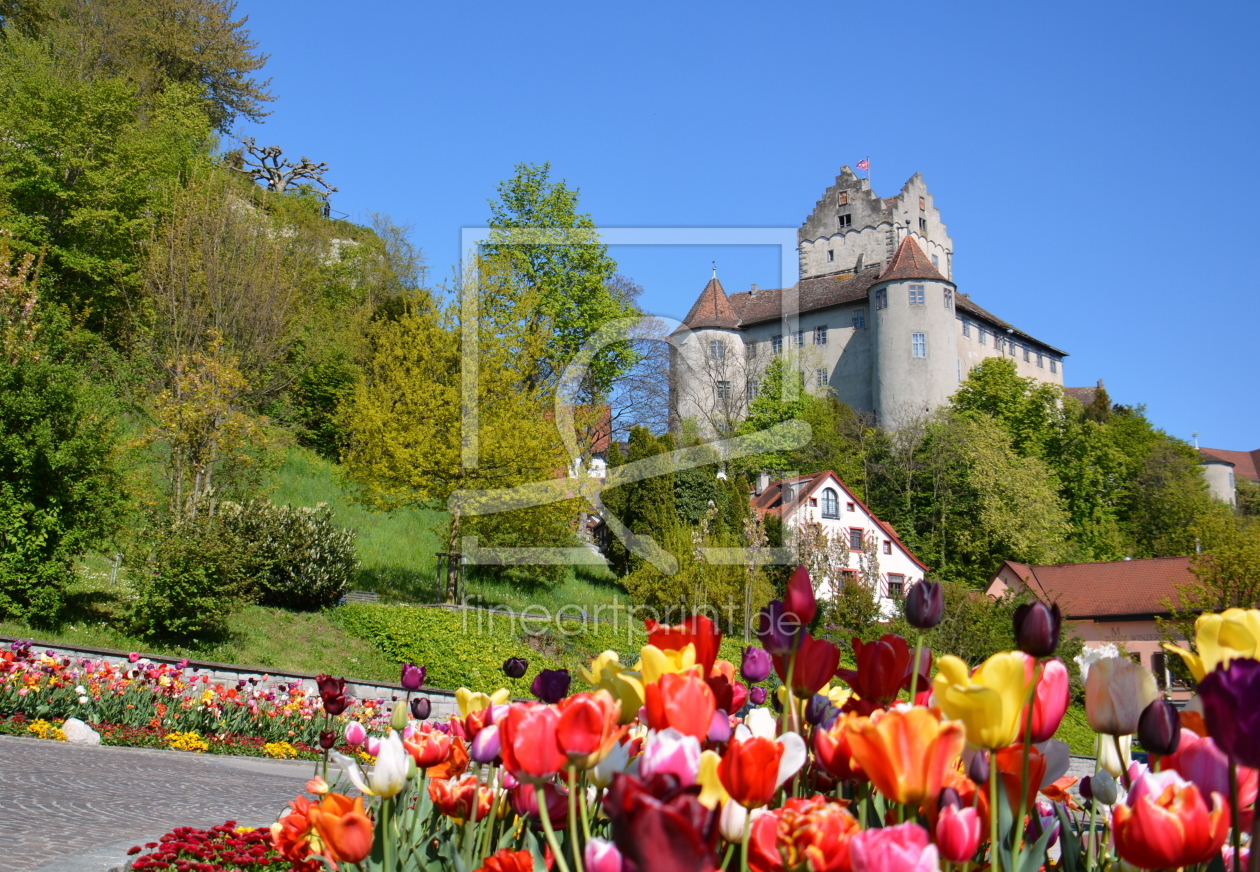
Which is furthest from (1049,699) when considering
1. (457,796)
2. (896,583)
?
(896,583)

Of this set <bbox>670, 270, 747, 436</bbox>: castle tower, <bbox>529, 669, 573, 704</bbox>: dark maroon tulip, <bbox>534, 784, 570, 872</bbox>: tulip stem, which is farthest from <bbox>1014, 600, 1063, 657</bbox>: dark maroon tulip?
<bbox>670, 270, 747, 436</bbox>: castle tower

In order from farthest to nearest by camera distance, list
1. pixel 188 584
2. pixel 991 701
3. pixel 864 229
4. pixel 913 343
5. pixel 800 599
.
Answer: pixel 864 229 < pixel 913 343 < pixel 188 584 < pixel 800 599 < pixel 991 701

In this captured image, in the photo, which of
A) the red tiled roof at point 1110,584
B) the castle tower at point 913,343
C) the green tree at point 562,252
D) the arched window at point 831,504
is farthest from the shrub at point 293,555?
the castle tower at point 913,343

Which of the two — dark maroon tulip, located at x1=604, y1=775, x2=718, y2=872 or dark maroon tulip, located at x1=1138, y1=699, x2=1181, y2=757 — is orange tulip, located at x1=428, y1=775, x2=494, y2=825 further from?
dark maroon tulip, located at x1=1138, y1=699, x2=1181, y2=757

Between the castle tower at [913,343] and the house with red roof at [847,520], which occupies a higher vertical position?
the castle tower at [913,343]

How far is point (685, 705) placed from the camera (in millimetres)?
1504

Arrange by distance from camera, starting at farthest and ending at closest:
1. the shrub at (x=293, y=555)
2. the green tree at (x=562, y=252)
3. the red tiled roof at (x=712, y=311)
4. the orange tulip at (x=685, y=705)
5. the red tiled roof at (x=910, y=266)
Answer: the red tiled roof at (x=712, y=311), the red tiled roof at (x=910, y=266), the green tree at (x=562, y=252), the shrub at (x=293, y=555), the orange tulip at (x=685, y=705)

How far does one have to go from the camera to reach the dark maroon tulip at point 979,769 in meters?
1.60

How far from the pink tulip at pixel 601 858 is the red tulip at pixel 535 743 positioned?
0.27 metres

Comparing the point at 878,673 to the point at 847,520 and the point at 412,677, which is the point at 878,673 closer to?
the point at 412,677

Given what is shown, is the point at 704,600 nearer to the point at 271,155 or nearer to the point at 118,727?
the point at 118,727

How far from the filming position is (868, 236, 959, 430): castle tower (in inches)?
2189

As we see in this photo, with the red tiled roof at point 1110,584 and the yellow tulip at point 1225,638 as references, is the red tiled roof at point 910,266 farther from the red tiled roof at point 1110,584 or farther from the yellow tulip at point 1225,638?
the yellow tulip at point 1225,638

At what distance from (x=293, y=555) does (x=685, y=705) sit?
706 inches
